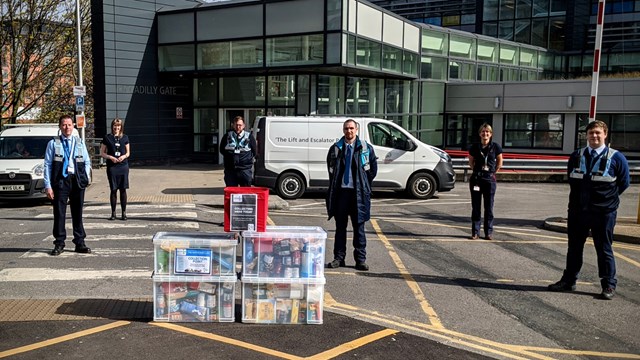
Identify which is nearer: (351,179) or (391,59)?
(351,179)

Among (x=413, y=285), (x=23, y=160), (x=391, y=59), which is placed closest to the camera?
(x=413, y=285)

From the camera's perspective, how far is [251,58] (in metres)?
21.8

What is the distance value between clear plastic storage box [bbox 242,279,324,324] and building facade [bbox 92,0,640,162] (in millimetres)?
14482

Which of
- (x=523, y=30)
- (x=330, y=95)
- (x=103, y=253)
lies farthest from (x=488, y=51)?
(x=103, y=253)

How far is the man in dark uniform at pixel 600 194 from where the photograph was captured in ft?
21.9

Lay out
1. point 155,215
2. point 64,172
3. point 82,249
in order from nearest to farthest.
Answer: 1. point 64,172
2. point 82,249
3. point 155,215

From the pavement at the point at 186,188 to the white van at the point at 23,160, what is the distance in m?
1.33

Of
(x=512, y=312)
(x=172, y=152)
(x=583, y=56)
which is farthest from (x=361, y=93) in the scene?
(x=583, y=56)

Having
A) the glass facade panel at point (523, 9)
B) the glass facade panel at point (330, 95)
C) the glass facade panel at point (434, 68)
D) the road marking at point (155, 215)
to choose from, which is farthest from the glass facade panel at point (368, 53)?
the glass facade panel at point (523, 9)

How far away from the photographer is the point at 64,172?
806 cm

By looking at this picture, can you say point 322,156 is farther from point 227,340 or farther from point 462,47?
point 462,47

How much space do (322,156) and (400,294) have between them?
28.1ft

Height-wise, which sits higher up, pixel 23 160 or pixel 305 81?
pixel 305 81

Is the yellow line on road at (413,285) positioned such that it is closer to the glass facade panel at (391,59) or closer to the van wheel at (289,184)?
the van wheel at (289,184)
